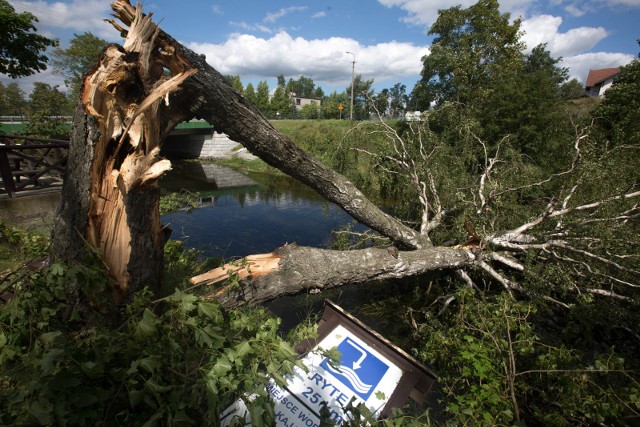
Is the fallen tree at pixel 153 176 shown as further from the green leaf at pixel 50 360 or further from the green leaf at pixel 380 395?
the green leaf at pixel 380 395

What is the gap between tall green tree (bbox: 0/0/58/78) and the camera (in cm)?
1076

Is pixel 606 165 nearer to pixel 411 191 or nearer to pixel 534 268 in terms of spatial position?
pixel 534 268

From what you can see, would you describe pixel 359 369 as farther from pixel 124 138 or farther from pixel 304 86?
pixel 304 86

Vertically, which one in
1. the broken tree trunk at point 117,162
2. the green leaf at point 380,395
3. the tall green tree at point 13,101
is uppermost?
the tall green tree at point 13,101

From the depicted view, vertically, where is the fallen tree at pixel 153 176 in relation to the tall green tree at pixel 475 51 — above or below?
below

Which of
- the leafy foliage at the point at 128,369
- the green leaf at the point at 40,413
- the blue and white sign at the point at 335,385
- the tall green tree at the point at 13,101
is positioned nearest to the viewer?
the green leaf at the point at 40,413

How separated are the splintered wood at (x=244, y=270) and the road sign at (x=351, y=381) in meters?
1.00

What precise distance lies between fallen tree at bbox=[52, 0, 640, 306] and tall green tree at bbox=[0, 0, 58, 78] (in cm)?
1386

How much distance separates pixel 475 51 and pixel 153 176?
2142 centimetres

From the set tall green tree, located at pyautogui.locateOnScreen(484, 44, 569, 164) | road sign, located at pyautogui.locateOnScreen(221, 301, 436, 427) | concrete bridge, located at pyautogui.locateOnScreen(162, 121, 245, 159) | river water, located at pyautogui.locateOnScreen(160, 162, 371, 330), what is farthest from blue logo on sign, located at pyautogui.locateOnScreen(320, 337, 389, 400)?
concrete bridge, located at pyautogui.locateOnScreen(162, 121, 245, 159)

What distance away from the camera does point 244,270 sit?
10.3 feet

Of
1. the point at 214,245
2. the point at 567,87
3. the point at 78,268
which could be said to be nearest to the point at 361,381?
the point at 78,268

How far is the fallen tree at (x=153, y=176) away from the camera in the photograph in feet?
7.34

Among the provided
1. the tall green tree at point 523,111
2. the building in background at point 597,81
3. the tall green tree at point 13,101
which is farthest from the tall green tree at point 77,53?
the building in background at point 597,81
